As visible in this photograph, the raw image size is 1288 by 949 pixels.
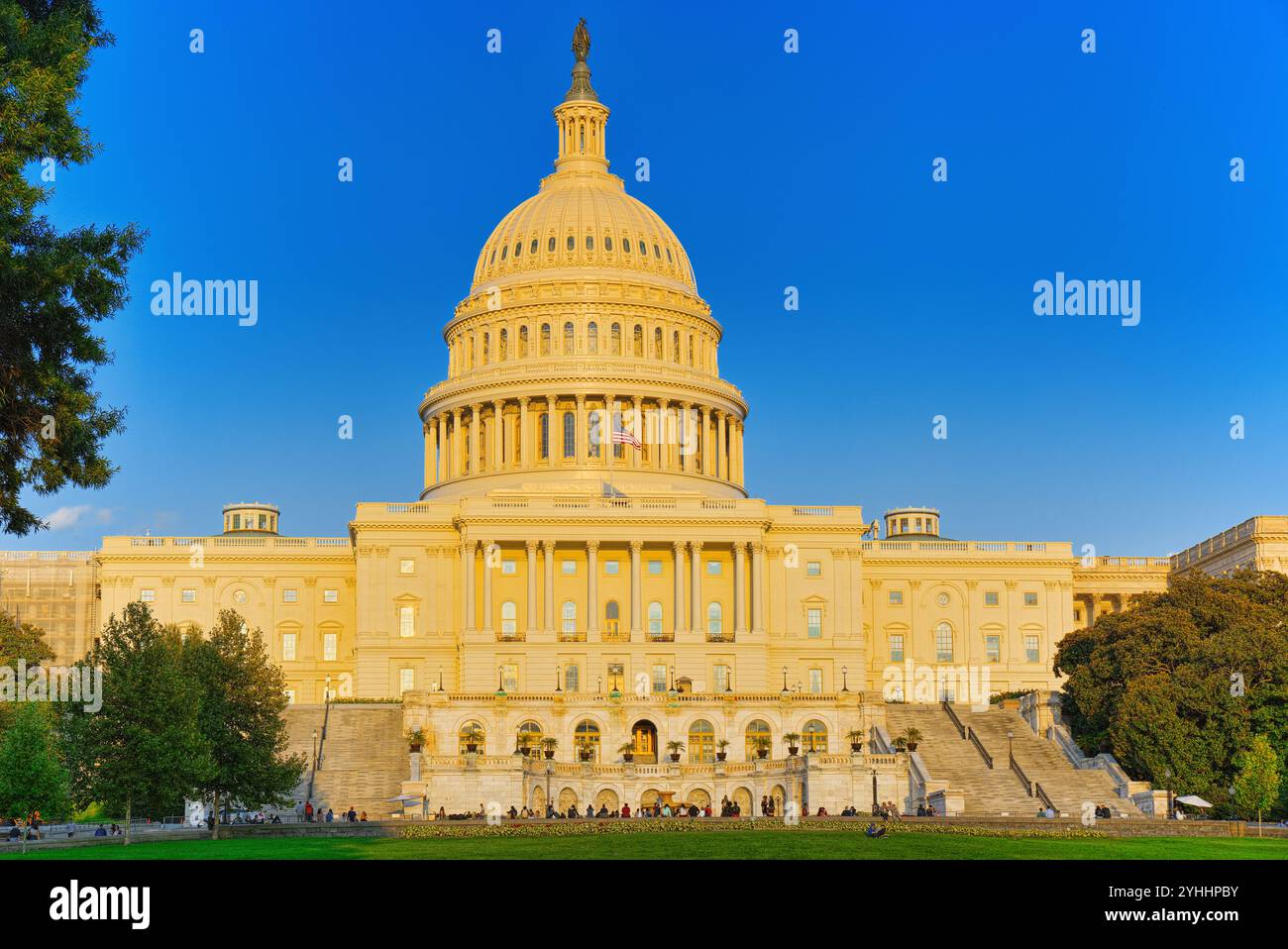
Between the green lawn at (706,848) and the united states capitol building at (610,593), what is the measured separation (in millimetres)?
21804

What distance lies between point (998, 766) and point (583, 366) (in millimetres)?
53728

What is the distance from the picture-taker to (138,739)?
55.7 meters

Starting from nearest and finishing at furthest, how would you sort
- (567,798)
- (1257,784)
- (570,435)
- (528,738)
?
(1257,784) < (567,798) < (528,738) < (570,435)

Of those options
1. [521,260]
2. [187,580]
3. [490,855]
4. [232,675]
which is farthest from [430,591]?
[490,855]

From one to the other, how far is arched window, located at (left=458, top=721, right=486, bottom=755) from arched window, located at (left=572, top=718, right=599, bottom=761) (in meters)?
4.56

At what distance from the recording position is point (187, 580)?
11831 cm

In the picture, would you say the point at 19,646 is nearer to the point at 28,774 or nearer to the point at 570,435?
the point at 28,774

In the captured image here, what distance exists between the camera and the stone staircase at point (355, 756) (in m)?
76.1

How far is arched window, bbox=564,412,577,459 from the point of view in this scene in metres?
126

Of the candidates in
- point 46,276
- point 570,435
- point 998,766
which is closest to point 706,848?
point 46,276

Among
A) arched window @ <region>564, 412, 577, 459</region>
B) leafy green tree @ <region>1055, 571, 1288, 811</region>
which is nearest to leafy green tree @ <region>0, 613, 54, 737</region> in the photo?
arched window @ <region>564, 412, 577, 459</region>

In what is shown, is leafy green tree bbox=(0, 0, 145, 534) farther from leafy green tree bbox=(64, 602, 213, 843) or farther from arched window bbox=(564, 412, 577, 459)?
arched window bbox=(564, 412, 577, 459)

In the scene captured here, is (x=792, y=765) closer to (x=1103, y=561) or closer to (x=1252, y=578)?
(x=1252, y=578)
